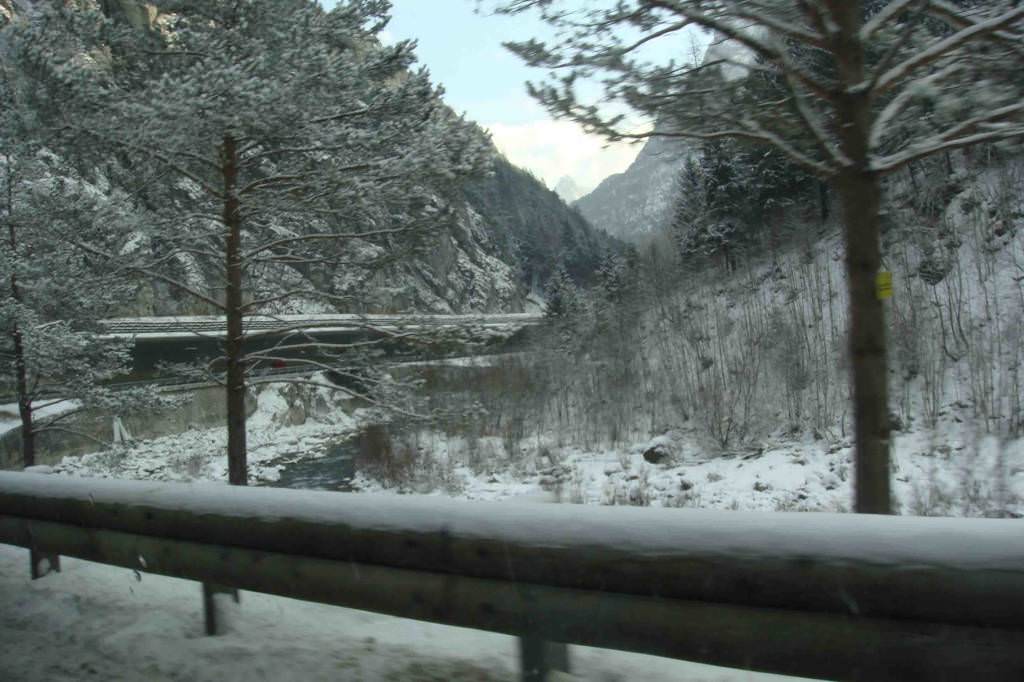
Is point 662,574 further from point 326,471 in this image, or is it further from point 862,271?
point 326,471

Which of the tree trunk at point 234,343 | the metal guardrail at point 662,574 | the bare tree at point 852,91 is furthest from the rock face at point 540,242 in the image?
the metal guardrail at point 662,574

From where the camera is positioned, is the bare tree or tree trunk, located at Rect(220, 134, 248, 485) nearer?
the bare tree

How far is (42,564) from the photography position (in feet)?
15.1

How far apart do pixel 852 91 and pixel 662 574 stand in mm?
3542

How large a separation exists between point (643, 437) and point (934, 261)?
30.6 ft

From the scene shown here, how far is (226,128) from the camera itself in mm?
9086

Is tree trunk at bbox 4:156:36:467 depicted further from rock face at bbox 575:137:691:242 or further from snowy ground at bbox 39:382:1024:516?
rock face at bbox 575:137:691:242

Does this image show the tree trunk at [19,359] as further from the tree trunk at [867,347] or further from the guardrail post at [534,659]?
the guardrail post at [534,659]

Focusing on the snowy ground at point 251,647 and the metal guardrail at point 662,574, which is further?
the snowy ground at point 251,647

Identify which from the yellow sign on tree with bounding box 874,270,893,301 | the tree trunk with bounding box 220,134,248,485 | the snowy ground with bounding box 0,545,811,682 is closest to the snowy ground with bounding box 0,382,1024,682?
the snowy ground with bounding box 0,545,811,682

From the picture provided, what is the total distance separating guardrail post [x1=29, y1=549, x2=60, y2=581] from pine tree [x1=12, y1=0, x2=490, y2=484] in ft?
19.1

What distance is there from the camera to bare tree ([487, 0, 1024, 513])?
4543 millimetres

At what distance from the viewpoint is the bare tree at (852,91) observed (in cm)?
454

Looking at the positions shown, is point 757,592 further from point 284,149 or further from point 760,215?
point 760,215
